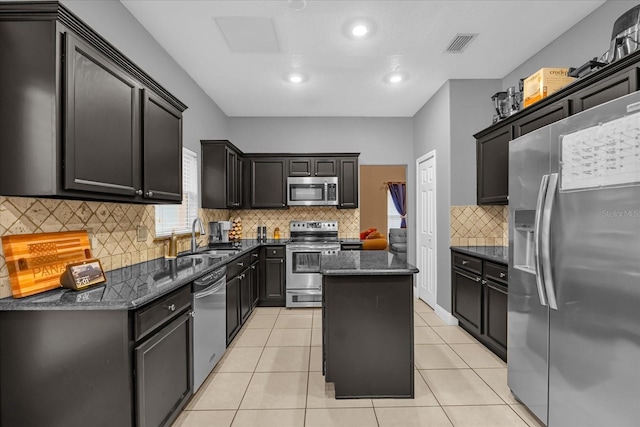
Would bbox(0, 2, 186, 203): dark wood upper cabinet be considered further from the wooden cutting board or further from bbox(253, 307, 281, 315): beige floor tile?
bbox(253, 307, 281, 315): beige floor tile

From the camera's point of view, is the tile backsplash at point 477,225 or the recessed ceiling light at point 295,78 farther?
the tile backsplash at point 477,225

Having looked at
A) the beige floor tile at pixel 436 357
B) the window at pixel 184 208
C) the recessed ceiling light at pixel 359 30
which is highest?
the recessed ceiling light at pixel 359 30

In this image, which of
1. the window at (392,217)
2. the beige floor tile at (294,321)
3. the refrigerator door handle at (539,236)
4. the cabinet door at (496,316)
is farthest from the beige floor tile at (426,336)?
the window at (392,217)

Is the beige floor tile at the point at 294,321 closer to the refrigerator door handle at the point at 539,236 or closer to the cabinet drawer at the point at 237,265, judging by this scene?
the cabinet drawer at the point at 237,265

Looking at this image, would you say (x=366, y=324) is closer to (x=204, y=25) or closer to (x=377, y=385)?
(x=377, y=385)

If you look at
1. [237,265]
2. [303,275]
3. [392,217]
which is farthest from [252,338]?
[392,217]

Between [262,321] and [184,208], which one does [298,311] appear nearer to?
[262,321]

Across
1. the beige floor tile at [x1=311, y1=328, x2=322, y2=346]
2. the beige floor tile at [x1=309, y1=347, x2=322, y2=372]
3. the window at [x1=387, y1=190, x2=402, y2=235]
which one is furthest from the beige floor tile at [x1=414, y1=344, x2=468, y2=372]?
the window at [x1=387, y1=190, x2=402, y2=235]

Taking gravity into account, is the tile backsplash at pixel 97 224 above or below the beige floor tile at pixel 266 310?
above

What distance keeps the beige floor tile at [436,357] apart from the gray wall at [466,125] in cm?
173

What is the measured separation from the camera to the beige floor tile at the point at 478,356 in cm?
295

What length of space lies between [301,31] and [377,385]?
303cm

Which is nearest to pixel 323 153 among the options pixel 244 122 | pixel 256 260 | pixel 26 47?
pixel 244 122

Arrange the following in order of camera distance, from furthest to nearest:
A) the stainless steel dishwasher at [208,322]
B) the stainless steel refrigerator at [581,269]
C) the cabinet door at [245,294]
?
the cabinet door at [245,294] < the stainless steel dishwasher at [208,322] < the stainless steel refrigerator at [581,269]
